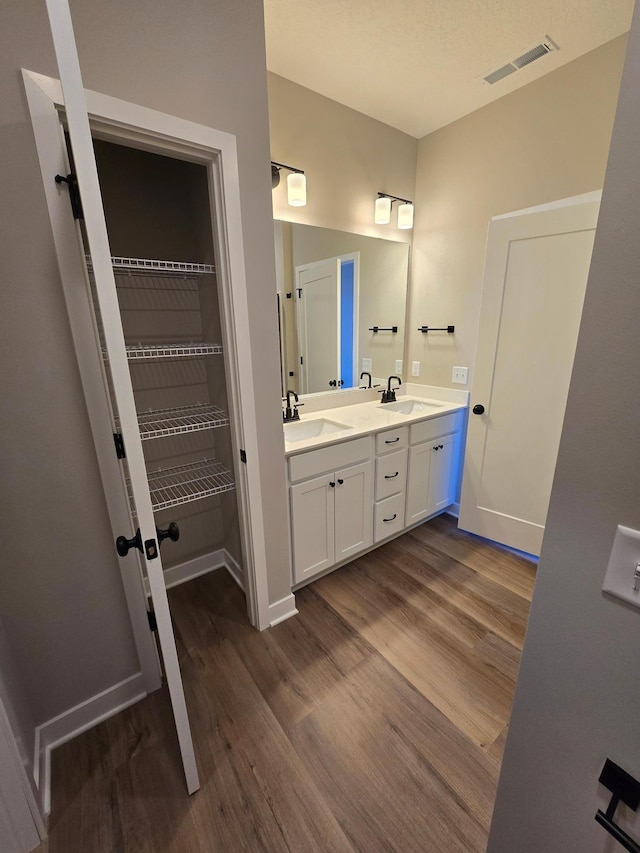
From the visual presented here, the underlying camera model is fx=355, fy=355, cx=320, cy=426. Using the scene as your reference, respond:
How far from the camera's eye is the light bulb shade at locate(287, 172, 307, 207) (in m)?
2.03

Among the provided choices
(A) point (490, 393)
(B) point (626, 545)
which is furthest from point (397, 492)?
(B) point (626, 545)

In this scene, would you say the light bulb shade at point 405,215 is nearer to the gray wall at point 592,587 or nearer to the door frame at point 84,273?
the door frame at point 84,273

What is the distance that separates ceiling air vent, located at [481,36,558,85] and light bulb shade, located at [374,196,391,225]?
30.8 inches

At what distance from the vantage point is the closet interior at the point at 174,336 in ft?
5.73

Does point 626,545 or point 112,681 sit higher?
point 626,545

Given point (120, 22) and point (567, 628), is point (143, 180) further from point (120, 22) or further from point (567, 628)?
point (567, 628)

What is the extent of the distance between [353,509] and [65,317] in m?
1.70

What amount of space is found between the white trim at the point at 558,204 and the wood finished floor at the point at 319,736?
225 cm

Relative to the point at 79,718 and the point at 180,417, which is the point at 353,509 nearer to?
the point at 180,417

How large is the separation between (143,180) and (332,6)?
3.73 feet

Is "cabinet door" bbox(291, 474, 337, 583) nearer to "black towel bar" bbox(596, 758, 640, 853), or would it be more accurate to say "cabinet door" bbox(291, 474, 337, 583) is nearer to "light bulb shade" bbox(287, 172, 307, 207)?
"black towel bar" bbox(596, 758, 640, 853)

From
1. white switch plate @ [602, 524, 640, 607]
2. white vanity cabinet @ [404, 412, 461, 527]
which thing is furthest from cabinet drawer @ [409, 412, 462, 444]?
white switch plate @ [602, 524, 640, 607]

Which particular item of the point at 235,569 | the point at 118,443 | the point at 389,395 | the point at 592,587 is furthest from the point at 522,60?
the point at 235,569

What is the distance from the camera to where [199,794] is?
1.21 meters
